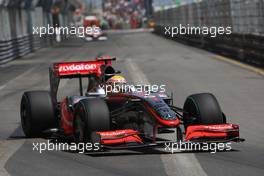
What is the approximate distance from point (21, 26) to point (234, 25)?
18.4 metres

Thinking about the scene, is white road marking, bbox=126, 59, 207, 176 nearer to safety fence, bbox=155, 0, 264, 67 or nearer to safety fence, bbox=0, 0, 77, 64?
safety fence, bbox=155, 0, 264, 67

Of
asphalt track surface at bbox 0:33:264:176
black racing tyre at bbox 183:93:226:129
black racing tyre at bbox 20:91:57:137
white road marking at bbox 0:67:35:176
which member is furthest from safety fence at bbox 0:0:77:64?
black racing tyre at bbox 183:93:226:129

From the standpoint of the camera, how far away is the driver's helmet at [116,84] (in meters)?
11.5

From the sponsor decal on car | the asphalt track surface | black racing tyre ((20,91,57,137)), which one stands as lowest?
the asphalt track surface

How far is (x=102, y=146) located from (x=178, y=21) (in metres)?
55.9

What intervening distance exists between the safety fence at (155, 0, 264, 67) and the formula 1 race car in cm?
1650

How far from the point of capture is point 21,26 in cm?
5094

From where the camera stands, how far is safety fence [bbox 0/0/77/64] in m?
40.7
